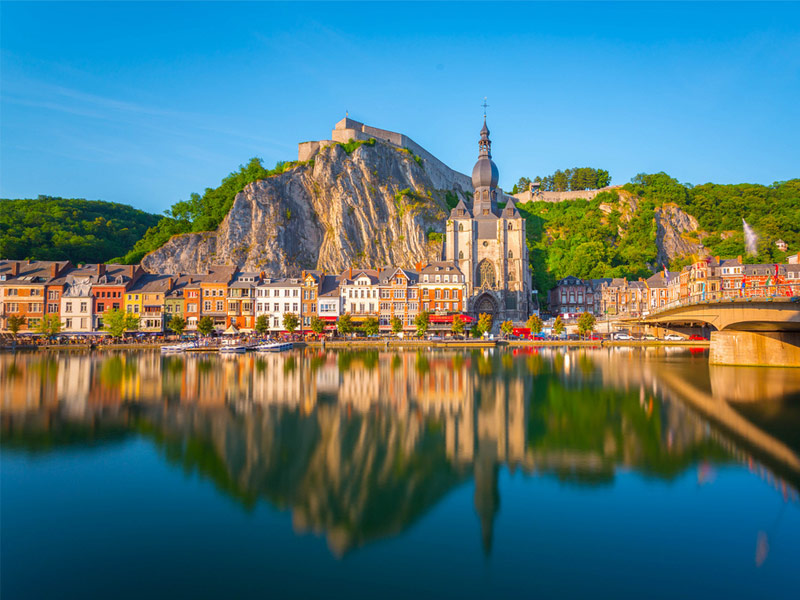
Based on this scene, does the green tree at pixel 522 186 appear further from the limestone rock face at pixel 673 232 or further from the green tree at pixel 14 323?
the green tree at pixel 14 323

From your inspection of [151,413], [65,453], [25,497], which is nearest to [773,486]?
[25,497]

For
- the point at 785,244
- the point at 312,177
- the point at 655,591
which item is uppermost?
the point at 312,177

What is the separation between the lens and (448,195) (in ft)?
357

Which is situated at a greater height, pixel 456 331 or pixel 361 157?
pixel 361 157

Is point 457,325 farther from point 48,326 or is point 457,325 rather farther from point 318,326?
point 48,326

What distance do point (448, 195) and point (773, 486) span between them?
9899cm

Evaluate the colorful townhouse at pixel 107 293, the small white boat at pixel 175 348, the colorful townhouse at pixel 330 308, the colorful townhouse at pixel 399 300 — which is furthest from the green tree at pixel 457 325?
the colorful townhouse at pixel 107 293

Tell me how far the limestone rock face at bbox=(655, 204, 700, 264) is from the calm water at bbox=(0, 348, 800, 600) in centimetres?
8148

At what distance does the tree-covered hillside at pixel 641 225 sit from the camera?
90562 mm

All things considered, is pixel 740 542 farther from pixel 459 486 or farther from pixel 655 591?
pixel 459 486

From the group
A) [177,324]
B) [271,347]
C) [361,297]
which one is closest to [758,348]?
[271,347]

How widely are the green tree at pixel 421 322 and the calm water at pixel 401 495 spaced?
1514 inches

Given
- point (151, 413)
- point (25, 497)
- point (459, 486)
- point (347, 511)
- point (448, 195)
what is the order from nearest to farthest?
point (347, 511) → point (25, 497) → point (459, 486) → point (151, 413) → point (448, 195)

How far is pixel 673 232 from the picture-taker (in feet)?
331
